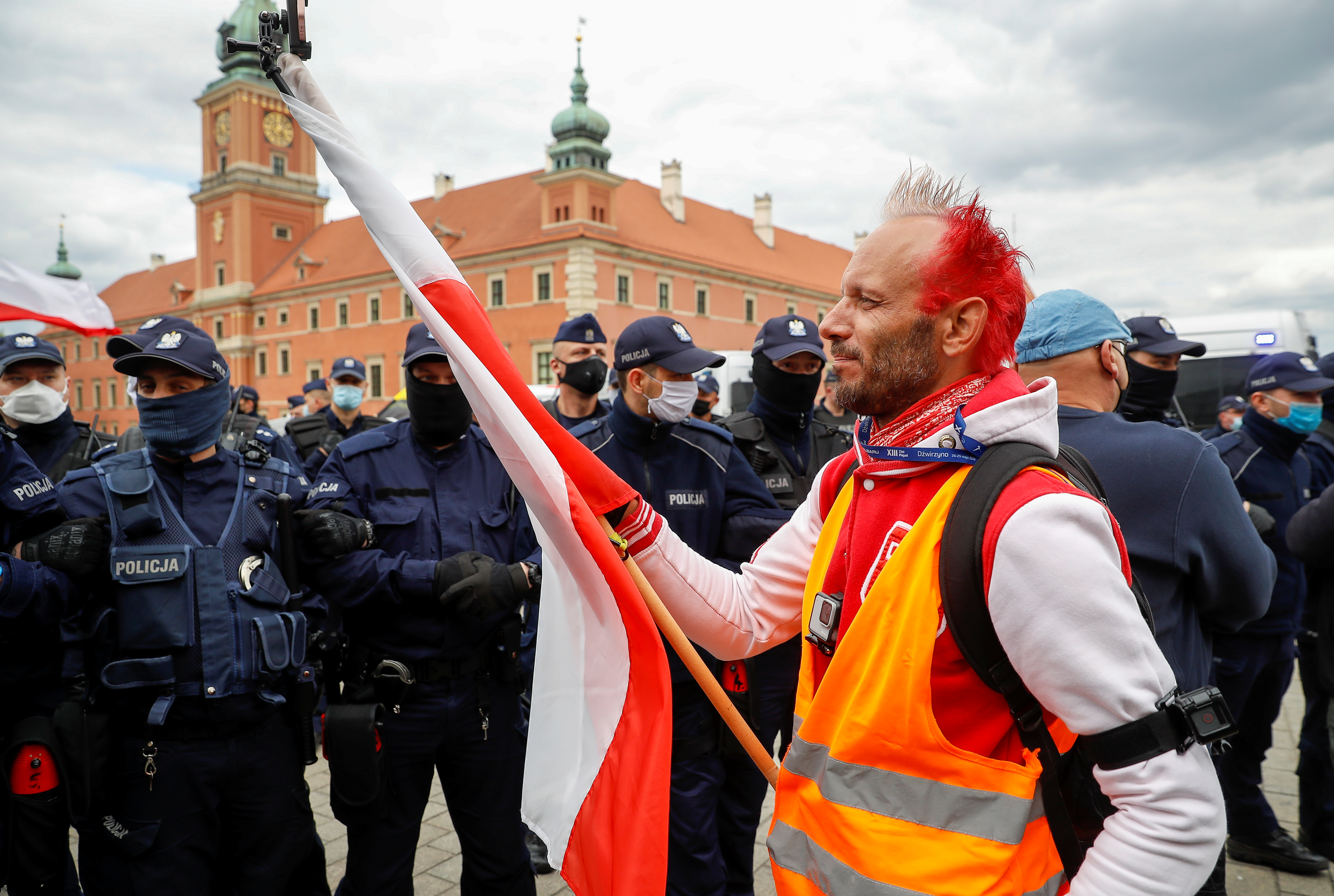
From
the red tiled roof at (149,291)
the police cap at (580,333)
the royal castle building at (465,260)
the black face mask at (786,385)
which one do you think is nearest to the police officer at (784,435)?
the black face mask at (786,385)

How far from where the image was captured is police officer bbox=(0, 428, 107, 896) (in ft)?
9.35

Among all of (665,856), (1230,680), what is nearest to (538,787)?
(665,856)

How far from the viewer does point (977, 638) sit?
4.70 ft

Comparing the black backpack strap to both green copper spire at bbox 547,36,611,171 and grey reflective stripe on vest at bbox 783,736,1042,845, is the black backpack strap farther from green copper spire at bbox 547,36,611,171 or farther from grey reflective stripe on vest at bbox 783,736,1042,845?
green copper spire at bbox 547,36,611,171

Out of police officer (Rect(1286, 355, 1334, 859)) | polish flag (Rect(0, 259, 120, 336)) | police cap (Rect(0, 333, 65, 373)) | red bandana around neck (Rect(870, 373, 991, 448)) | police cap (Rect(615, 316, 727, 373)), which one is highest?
polish flag (Rect(0, 259, 120, 336))

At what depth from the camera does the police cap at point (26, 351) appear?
4539mm

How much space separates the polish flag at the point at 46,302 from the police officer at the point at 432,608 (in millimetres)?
1827

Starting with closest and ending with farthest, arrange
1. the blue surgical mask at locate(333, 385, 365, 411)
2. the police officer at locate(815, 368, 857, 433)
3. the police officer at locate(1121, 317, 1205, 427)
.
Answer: the police officer at locate(1121, 317, 1205, 427) < the police officer at locate(815, 368, 857, 433) < the blue surgical mask at locate(333, 385, 365, 411)

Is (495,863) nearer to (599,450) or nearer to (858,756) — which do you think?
(599,450)

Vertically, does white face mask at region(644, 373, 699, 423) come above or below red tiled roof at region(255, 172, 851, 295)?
below

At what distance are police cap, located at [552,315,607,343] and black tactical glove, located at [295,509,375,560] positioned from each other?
2879mm

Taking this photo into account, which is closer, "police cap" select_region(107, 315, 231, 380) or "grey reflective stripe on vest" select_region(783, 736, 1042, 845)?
"grey reflective stripe on vest" select_region(783, 736, 1042, 845)

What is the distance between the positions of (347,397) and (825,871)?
840 centimetres

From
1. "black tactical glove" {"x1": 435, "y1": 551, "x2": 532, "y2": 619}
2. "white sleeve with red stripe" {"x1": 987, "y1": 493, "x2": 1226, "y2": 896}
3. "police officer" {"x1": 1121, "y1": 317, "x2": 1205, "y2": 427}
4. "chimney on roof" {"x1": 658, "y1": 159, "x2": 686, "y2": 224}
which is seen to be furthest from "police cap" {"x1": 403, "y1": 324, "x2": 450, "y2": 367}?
"chimney on roof" {"x1": 658, "y1": 159, "x2": 686, "y2": 224}
